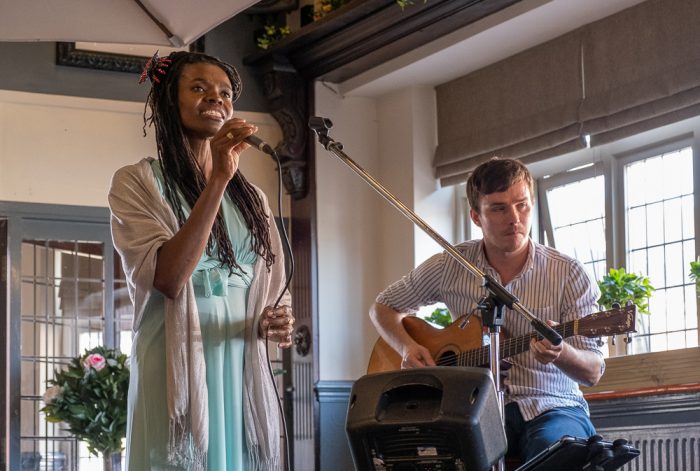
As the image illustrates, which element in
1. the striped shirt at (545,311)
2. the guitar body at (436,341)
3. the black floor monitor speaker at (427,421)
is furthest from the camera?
the guitar body at (436,341)

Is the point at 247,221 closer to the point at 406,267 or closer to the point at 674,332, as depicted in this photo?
the point at 674,332

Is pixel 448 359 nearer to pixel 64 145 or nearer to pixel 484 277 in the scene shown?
pixel 484 277

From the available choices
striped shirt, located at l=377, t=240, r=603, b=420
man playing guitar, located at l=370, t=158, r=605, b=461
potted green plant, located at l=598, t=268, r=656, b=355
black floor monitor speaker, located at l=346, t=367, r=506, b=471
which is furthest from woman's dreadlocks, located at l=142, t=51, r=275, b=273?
potted green plant, located at l=598, t=268, r=656, b=355

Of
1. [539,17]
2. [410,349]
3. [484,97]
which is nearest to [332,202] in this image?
[484,97]

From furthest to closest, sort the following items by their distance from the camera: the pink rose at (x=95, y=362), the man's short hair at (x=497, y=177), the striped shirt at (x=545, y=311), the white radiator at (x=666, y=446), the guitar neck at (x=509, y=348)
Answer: the pink rose at (x=95, y=362)
the white radiator at (x=666, y=446)
the man's short hair at (x=497, y=177)
the striped shirt at (x=545, y=311)
the guitar neck at (x=509, y=348)

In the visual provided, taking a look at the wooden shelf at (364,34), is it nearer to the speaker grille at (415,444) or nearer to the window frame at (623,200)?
the window frame at (623,200)

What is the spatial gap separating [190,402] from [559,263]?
1.36 metres

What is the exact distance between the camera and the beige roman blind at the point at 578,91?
14.7 feet

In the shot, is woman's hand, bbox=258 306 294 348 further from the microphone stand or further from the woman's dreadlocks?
the microphone stand

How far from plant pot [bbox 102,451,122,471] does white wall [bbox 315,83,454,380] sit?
3.74 ft

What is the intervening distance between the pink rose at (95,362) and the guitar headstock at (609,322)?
2.37 meters

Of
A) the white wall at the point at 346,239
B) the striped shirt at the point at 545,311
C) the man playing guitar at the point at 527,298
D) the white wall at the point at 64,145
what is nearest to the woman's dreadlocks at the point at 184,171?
the man playing guitar at the point at 527,298

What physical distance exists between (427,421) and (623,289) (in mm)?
2447

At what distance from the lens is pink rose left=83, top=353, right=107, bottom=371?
15.9ft
